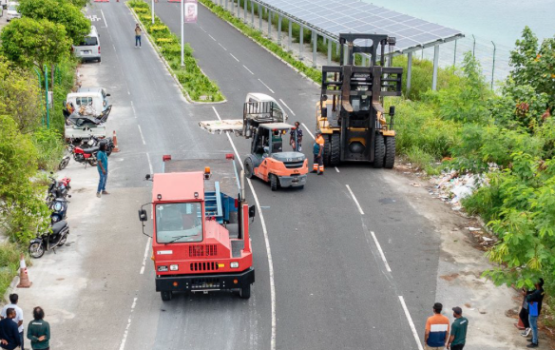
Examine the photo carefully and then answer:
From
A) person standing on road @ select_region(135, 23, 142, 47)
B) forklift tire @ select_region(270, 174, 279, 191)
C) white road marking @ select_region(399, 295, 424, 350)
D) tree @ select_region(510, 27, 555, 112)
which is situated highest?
person standing on road @ select_region(135, 23, 142, 47)

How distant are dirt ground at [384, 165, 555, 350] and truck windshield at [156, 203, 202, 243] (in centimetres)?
623

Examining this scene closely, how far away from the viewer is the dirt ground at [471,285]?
1667 centimetres

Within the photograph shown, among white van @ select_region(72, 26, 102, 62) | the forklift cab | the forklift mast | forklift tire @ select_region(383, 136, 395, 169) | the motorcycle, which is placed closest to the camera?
the motorcycle

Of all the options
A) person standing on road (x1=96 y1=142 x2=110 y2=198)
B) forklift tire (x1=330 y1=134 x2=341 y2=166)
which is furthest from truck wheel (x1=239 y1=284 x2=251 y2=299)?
forklift tire (x1=330 y1=134 x2=341 y2=166)

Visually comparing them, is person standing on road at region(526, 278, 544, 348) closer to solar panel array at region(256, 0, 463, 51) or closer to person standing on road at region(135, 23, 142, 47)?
solar panel array at region(256, 0, 463, 51)

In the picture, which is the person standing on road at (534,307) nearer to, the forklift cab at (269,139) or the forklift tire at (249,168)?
the forklift cab at (269,139)

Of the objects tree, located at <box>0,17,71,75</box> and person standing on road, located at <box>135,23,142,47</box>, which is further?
person standing on road, located at <box>135,23,142,47</box>

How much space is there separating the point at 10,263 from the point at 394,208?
12.1 m

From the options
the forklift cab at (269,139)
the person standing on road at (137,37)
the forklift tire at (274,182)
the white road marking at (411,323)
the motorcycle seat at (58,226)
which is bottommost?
the white road marking at (411,323)

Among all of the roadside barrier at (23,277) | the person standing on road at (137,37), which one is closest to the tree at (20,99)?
the roadside barrier at (23,277)

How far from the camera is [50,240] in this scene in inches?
832

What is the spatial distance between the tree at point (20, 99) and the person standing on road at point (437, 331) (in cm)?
1922

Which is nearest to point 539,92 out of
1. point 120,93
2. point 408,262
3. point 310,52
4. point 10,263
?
point 408,262

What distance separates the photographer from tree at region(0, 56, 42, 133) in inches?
1123
